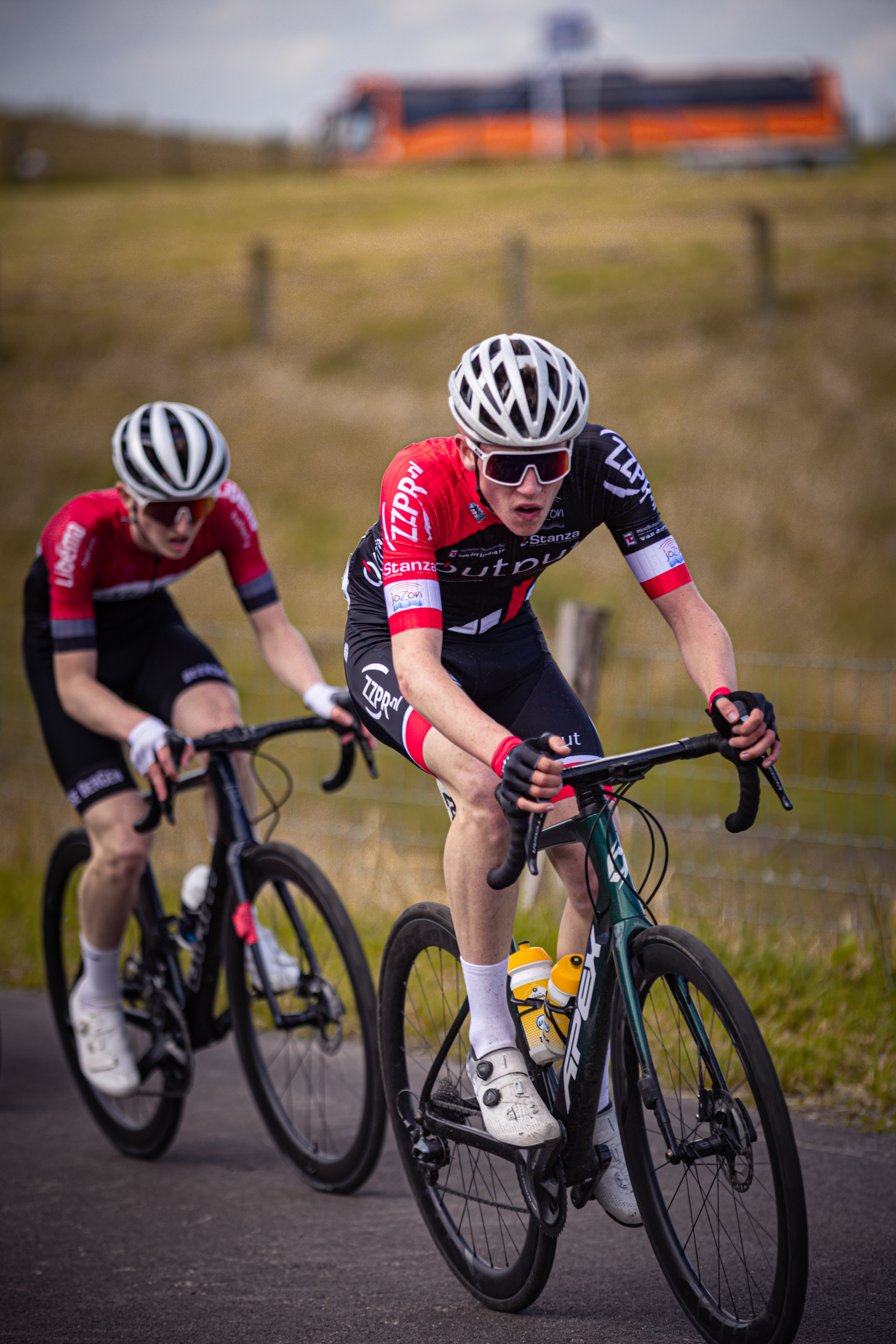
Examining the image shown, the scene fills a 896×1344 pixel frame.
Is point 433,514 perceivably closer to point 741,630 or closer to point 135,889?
point 135,889

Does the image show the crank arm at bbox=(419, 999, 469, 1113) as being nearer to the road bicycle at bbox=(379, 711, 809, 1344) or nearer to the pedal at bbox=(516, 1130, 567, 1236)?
the road bicycle at bbox=(379, 711, 809, 1344)

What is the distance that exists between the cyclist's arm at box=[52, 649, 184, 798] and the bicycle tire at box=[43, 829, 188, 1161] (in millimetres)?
511

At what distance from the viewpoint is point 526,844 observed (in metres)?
2.56

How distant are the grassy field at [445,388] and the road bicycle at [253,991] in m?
1.49

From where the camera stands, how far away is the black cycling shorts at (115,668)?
4.25 m

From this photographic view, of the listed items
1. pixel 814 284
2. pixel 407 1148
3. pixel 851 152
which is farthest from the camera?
pixel 851 152

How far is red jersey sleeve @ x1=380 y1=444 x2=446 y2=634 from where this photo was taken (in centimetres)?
295

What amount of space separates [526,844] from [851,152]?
153 ft

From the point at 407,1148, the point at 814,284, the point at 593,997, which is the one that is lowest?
the point at 407,1148

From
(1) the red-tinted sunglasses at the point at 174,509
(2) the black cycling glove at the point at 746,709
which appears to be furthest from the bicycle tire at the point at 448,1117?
(1) the red-tinted sunglasses at the point at 174,509

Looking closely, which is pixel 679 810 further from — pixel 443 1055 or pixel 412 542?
pixel 412 542

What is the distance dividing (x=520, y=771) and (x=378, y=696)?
90 cm

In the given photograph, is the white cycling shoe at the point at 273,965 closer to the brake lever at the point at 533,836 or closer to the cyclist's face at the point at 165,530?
the cyclist's face at the point at 165,530

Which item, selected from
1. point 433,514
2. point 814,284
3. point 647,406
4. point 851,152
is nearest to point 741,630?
point 647,406
